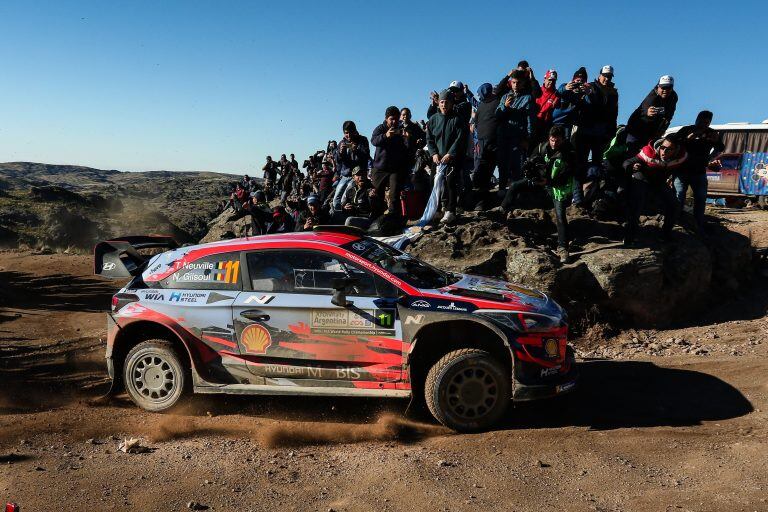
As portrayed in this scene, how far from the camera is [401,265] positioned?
6375mm

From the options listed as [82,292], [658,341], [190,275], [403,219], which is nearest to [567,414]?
[658,341]

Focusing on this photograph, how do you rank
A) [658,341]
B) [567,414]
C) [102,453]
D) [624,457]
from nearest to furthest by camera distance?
1. [624,457]
2. [102,453]
3. [567,414]
4. [658,341]

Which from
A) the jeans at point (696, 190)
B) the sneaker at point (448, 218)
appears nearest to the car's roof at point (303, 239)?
the sneaker at point (448, 218)

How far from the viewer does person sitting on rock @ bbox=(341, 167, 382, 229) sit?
11.3 metres

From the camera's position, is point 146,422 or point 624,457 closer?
point 624,457

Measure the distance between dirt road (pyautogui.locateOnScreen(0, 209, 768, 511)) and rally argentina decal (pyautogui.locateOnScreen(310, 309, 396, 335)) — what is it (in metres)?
0.95

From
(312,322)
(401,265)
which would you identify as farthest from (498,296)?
(312,322)

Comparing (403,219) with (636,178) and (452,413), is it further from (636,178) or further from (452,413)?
(452,413)

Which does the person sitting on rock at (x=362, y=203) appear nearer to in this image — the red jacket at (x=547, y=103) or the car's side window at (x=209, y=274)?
the red jacket at (x=547, y=103)

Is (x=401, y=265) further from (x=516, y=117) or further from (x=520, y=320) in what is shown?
(x=516, y=117)

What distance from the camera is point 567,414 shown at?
622cm

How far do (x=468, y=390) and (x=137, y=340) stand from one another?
11.8ft

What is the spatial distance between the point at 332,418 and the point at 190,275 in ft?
6.81

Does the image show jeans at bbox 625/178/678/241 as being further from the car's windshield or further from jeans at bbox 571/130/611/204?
the car's windshield
